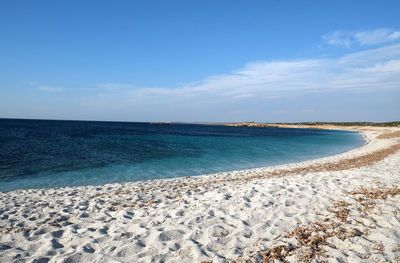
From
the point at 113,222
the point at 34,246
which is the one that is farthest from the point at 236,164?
the point at 34,246

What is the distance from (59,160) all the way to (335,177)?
17439 mm

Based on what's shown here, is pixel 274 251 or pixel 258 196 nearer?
pixel 274 251

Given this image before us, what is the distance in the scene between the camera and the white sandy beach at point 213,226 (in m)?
5.43

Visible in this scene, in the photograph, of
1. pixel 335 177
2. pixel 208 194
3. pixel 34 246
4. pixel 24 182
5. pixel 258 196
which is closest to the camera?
pixel 34 246

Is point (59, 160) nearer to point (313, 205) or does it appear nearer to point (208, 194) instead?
point (208, 194)

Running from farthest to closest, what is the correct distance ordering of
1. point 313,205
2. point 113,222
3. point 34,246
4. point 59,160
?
point 59,160 < point 313,205 < point 113,222 < point 34,246

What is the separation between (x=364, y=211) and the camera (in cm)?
737

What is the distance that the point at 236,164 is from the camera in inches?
874

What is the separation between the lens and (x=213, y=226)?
6641mm

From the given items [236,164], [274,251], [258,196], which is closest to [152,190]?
[258,196]

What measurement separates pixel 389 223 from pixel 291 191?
133 inches

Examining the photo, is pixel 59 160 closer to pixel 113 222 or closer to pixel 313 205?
pixel 113 222

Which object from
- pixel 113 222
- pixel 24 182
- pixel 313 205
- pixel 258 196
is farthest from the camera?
pixel 24 182

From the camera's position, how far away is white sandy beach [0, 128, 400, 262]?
17.8ft
